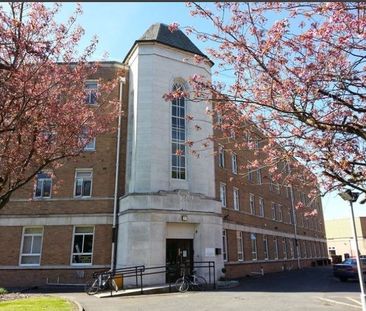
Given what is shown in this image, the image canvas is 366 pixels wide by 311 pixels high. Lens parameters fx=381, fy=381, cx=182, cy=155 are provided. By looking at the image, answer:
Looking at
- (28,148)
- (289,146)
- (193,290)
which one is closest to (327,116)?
(289,146)

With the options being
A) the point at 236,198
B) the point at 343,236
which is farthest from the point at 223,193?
the point at 343,236

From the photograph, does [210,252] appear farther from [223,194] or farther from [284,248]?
[284,248]

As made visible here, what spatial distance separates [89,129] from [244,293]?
10195mm

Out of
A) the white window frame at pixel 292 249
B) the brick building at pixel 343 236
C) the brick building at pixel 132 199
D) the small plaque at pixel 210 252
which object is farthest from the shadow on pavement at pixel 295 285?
the brick building at pixel 343 236

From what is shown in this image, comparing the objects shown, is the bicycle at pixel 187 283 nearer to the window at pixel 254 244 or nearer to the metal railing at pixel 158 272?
the metal railing at pixel 158 272

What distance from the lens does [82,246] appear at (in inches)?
842

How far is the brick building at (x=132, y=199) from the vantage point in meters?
20.7

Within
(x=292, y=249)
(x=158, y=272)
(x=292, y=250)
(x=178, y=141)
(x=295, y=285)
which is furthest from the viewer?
(x=292, y=249)

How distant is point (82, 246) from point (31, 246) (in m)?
2.96

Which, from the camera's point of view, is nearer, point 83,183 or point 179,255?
point 179,255

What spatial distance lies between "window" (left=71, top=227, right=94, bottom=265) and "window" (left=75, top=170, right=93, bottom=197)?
2.06 m

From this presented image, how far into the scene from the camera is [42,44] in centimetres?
907

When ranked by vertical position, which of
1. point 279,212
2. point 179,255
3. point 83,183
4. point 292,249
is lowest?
point 179,255

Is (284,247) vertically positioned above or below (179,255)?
above
